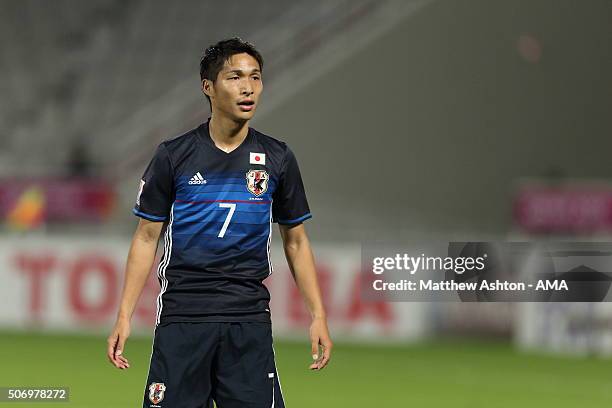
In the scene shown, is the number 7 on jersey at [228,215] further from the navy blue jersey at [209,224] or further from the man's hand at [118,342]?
the man's hand at [118,342]

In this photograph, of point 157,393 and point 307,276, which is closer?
point 157,393

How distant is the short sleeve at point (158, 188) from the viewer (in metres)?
4.82

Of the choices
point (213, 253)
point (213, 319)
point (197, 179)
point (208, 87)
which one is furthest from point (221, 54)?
point (213, 319)

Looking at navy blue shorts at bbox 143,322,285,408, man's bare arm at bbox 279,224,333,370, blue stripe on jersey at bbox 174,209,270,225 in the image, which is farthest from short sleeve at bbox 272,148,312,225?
navy blue shorts at bbox 143,322,285,408

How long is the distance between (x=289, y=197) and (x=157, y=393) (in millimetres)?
853

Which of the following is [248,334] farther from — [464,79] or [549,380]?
[464,79]

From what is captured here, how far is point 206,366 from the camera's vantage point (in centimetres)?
481

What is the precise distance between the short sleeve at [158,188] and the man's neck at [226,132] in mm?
188

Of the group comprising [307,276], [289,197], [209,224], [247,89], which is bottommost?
[307,276]

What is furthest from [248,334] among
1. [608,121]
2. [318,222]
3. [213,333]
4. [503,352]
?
[608,121]

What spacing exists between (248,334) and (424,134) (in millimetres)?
19031

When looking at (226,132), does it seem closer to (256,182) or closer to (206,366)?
(256,182)

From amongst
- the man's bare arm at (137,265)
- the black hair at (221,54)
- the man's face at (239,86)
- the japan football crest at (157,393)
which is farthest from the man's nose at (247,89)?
the japan football crest at (157,393)

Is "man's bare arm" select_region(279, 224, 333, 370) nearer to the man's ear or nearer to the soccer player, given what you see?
the soccer player
